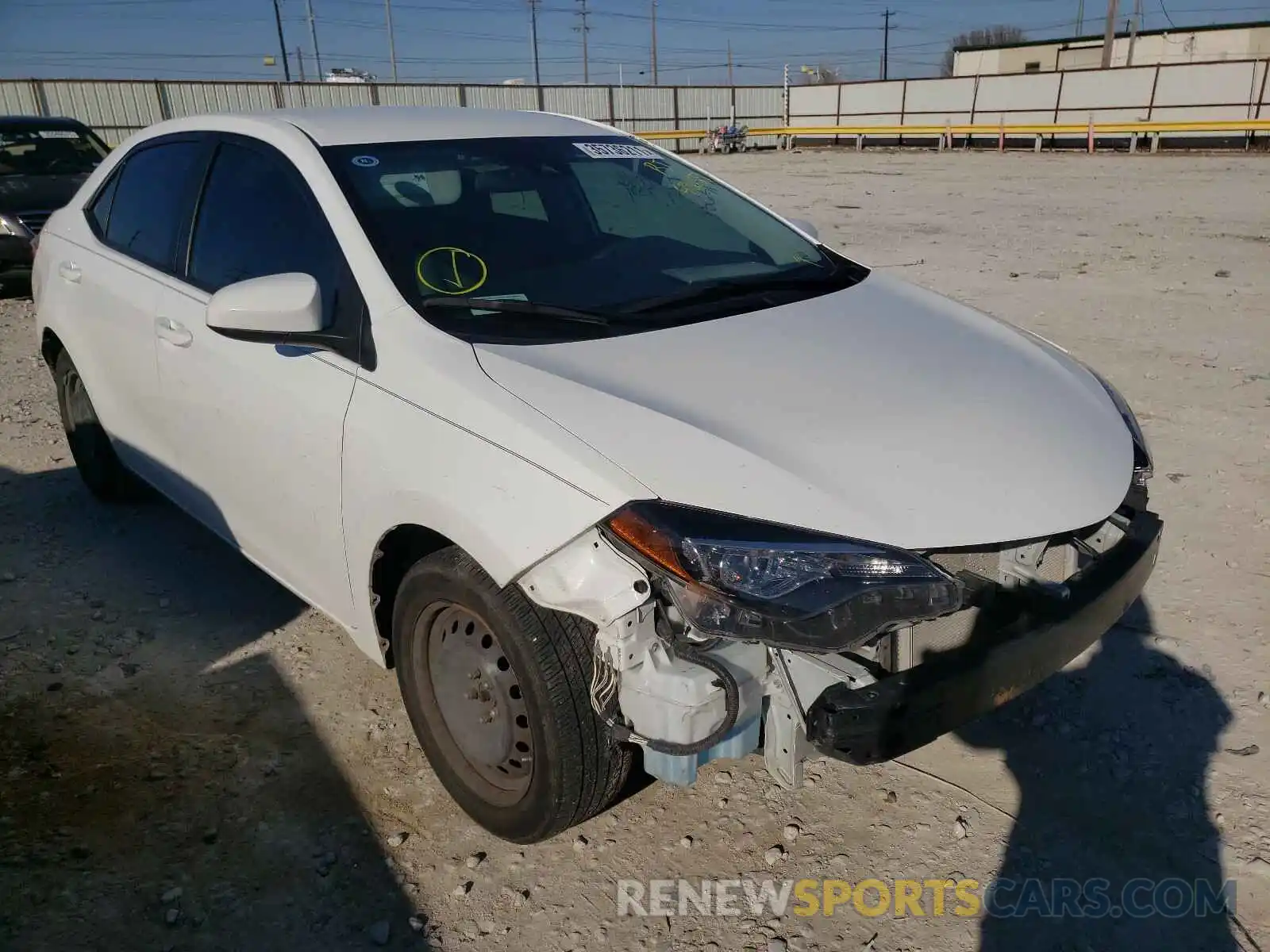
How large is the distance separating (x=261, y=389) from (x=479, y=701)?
3.72 ft

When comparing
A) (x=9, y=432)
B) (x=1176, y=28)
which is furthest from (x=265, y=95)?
(x=1176, y=28)

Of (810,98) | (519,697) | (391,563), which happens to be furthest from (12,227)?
(810,98)

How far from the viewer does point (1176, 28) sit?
45062 mm

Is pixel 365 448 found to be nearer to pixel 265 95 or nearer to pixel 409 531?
pixel 409 531

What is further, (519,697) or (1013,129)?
(1013,129)

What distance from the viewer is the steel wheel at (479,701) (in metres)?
2.33

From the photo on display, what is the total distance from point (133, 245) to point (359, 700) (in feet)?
6.52

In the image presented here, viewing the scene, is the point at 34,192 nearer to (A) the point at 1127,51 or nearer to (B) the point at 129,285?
(B) the point at 129,285

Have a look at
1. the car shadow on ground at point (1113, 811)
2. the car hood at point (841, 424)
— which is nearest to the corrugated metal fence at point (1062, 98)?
the car shadow on ground at point (1113, 811)

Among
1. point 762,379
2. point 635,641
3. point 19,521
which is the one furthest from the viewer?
point 19,521

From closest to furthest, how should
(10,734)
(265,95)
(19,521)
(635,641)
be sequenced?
(635,641), (10,734), (19,521), (265,95)

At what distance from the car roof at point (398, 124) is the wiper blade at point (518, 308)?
2.59ft

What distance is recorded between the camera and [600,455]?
A: 2020 mm

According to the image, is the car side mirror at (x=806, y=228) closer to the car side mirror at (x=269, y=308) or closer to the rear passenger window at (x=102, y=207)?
the car side mirror at (x=269, y=308)
